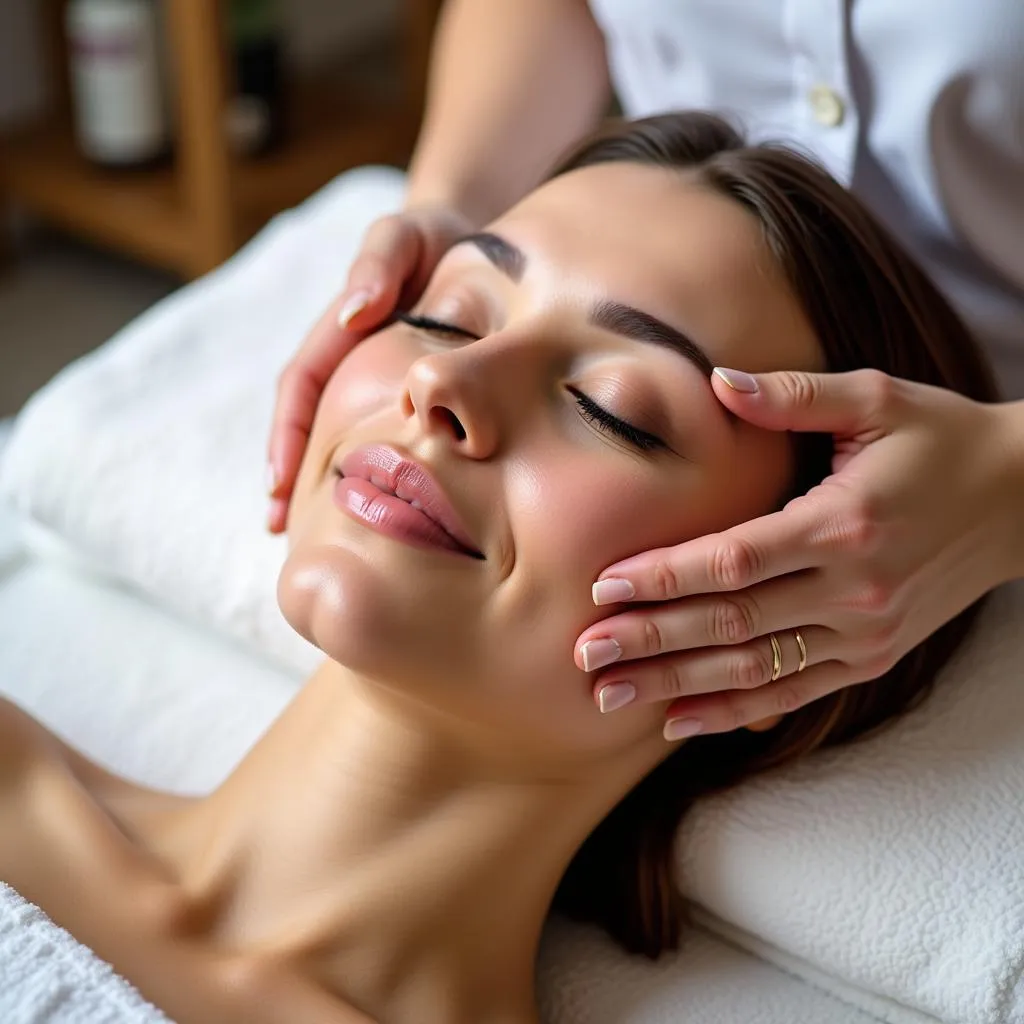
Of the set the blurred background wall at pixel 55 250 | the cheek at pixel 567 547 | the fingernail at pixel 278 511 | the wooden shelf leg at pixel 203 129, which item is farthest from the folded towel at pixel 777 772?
the blurred background wall at pixel 55 250

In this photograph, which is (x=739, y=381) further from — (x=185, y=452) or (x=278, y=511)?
(x=185, y=452)

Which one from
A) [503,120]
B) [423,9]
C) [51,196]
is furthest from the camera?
[423,9]

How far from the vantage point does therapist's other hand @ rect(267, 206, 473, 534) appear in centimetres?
112

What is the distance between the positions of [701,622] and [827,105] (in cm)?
57

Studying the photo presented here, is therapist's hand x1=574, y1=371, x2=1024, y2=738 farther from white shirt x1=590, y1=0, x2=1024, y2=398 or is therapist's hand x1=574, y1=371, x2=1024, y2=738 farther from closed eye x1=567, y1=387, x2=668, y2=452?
white shirt x1=590, y1=0, x2=1024, y2=398

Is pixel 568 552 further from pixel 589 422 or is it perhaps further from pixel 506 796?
pixel 506 796

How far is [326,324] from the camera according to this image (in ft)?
3.77

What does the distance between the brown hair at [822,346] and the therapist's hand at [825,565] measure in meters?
0.08

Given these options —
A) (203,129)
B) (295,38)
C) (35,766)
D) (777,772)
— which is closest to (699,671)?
(777,772)

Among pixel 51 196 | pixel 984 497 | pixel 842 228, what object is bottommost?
pixel 51 196

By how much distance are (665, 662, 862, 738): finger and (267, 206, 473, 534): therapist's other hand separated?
390 mm

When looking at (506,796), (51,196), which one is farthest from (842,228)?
(51,196)

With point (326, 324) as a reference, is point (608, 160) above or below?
above

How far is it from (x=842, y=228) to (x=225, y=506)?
64cm
